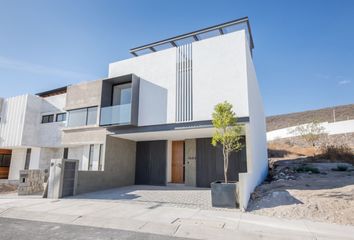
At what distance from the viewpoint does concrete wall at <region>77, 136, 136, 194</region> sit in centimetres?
1035

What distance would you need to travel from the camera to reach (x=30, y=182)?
10922mm

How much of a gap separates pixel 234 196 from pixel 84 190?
7432 millimetres

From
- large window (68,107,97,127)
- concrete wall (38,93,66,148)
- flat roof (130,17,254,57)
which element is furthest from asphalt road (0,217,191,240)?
concrete wall (38,93,66,148)

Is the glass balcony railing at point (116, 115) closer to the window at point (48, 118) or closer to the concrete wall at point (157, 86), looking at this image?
the concrete wall at point (157, 86)

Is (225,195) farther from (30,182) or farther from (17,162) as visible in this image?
(17,162)

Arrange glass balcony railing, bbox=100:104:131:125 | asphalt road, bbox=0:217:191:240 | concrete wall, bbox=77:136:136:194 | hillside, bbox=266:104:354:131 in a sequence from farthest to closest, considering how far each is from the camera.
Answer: hillside, bbox=266:104:354:131
glass balcony railing, bbox=100:104:131:125
concrete wall, bbox=77:136:136:194
asphalt road, bbox=0:217:191:240

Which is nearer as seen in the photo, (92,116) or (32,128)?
(92,116)

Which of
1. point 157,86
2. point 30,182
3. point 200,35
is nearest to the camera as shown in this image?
point 30,182

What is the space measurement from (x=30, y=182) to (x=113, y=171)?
172 inches

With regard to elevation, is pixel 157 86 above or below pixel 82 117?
above

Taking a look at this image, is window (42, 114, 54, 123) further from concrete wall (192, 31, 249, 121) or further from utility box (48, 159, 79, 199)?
concrete wall (192, 31, 249, 121)

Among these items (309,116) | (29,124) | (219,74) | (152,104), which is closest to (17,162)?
(29,124)

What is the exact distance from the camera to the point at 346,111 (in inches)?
Result: 1390

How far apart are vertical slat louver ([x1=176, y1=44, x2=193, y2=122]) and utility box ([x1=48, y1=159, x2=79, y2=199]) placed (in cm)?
580
